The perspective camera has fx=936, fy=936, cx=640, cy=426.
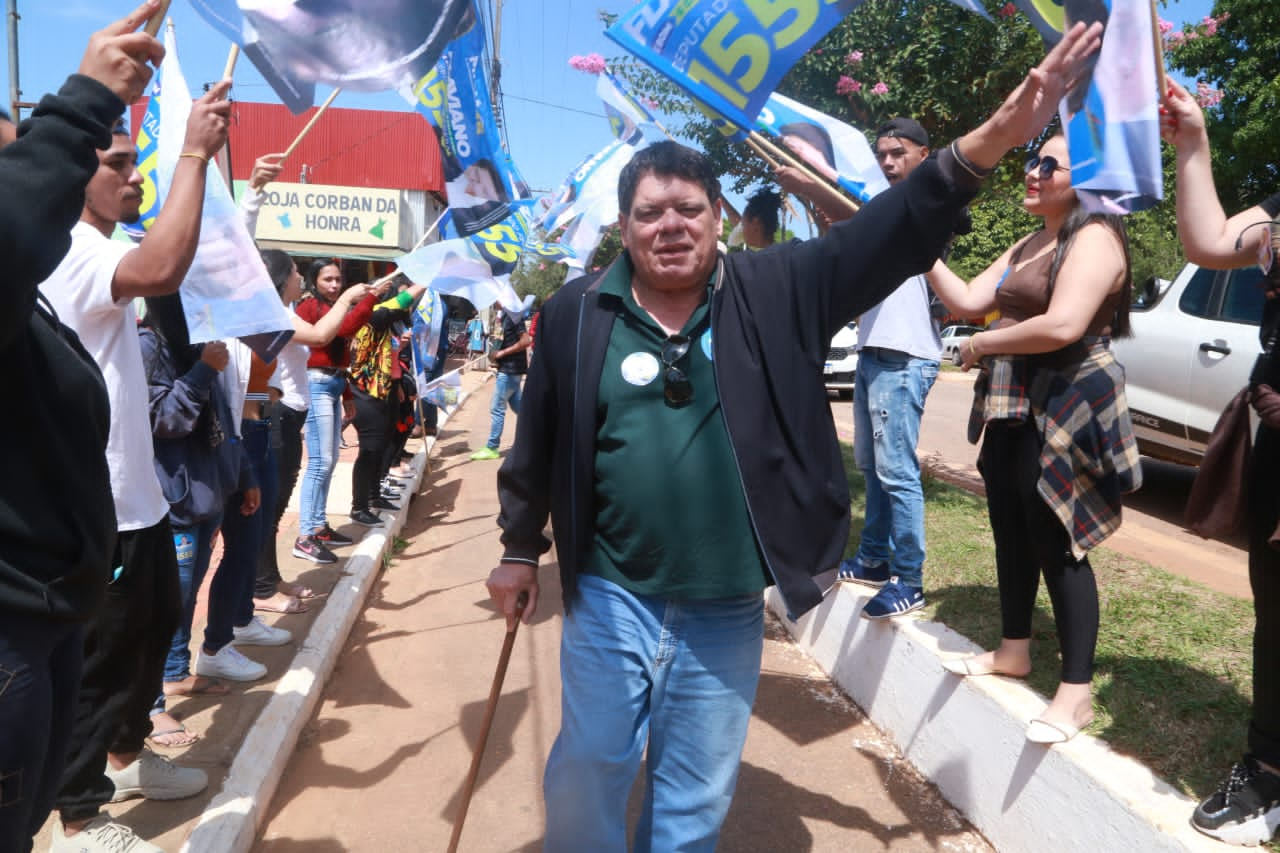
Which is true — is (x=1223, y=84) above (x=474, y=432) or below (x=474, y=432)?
above

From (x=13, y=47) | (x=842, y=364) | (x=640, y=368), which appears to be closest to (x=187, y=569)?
(x=640, y=368)

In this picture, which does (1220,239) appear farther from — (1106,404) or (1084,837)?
(1084,837)

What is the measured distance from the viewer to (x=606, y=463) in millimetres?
2270

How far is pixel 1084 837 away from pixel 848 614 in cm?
178

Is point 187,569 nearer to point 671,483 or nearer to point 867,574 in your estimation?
point 671,483

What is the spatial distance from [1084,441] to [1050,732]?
91 cm

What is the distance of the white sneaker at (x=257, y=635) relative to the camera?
4586 mm

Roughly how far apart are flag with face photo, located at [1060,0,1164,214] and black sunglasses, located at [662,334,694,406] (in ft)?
3.31

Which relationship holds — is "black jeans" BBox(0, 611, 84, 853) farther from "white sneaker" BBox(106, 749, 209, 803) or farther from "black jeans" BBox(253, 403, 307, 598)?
"black jeans" BBox(253, 403, 307, 598)

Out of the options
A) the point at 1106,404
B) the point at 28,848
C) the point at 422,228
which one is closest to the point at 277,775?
the point at 28,848

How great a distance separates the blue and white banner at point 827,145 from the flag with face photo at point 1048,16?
58.8 inches

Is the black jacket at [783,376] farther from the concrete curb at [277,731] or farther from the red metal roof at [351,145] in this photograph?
the red metal roof at [351,145]

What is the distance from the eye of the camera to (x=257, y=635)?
15.1 feet

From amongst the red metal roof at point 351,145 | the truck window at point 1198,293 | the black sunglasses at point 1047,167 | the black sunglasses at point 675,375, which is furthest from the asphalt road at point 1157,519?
the red metal roof at point 351,145
